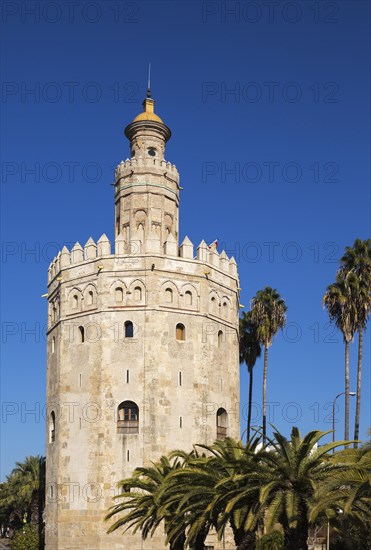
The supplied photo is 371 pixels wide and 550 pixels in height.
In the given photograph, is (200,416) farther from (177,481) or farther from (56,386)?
(177,481)

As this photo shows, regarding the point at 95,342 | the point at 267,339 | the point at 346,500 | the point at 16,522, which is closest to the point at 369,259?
the point at 267,339

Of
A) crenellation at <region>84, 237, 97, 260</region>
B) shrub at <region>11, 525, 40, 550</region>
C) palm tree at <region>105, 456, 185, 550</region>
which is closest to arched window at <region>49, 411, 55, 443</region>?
shrub at <region>11, 525, 40, 550</region>

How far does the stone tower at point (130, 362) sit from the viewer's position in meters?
39.1

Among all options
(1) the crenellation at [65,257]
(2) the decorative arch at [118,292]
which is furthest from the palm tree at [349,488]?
(1) the crenellation at [65,257]

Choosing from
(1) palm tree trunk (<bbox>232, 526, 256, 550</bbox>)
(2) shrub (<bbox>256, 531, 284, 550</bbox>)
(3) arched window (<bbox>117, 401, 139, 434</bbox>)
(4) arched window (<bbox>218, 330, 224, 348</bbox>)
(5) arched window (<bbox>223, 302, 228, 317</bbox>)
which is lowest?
(2) shrub (<bbox>256, 531, 284, 550</bbox>)

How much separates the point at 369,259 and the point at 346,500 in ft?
84.0

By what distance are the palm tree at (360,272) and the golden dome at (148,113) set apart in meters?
14.5

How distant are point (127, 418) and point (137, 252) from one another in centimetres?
921

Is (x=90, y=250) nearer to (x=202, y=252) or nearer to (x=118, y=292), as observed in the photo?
(x=118, y=292)

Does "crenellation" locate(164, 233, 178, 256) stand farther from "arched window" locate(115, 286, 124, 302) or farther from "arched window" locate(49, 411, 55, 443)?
"arched window" locate(49, 411, 55, 443)

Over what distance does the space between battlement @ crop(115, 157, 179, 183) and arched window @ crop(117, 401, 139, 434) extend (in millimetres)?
14429

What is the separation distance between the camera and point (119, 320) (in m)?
41.0

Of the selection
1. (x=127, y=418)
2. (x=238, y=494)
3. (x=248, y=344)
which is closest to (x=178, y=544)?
(x=238, y=494)

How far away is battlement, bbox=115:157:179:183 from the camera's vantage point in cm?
4578
